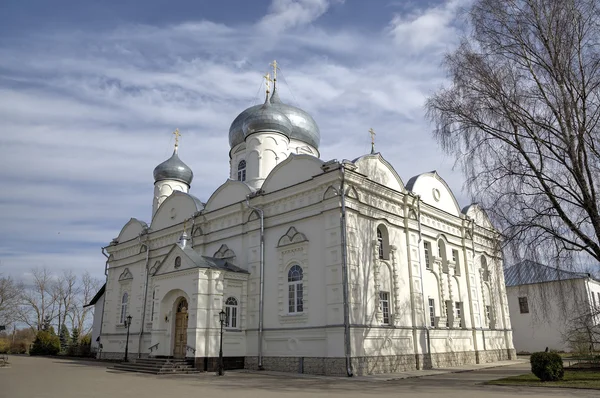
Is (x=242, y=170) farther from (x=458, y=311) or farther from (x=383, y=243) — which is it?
(x=458, y=311)

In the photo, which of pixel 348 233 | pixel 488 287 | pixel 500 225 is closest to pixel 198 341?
pixel 348 233

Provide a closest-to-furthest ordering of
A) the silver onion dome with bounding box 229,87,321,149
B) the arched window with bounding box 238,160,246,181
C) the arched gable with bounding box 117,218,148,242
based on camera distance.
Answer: the arched window with bounding box 238,160,246,181 < the silver onion dome with bounding box 229,87,321,149 < the arched gable with bounding box 117,218,148,242

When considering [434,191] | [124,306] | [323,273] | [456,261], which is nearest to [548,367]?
[323,273]

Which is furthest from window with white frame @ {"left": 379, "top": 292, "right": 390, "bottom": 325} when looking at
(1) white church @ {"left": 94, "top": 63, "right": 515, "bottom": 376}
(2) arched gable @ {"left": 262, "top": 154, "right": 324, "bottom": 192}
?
(2) arched gable @ {"left": 262, "top": 154, "right": 324, "bottom": 192}

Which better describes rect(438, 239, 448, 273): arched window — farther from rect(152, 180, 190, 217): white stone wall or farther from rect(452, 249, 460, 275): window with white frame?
rect(152, 180, 190, 217): white stone wall

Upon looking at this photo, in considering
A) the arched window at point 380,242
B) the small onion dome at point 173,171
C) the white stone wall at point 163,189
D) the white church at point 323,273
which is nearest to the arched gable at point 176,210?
the white church at point 323,273

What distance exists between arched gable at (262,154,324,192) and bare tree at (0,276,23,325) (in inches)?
1334

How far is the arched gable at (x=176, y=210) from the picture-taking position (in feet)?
72.9

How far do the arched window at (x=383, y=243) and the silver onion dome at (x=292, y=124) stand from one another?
8.02 m

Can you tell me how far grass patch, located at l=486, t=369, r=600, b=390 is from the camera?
10.9 m

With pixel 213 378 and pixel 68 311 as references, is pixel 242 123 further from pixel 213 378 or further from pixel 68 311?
pixel 68 311

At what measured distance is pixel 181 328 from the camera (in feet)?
61.4

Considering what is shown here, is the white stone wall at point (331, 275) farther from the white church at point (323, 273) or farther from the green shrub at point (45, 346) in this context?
the green shrub at point (45, 346)

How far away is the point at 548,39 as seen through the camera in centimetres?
1212
